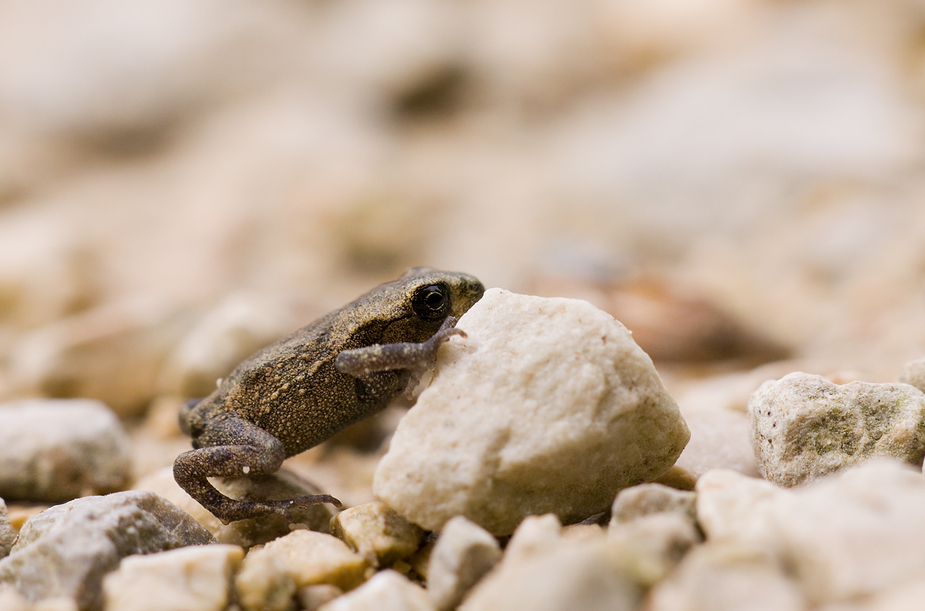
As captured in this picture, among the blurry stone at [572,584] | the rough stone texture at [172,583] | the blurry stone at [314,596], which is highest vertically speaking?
the blurry stone at [572,584]

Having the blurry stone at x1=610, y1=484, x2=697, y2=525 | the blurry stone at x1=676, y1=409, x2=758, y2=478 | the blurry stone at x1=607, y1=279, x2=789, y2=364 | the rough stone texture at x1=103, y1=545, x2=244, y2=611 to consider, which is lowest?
the blurry stone at x1=607, y1=279, x2=789, y2=364

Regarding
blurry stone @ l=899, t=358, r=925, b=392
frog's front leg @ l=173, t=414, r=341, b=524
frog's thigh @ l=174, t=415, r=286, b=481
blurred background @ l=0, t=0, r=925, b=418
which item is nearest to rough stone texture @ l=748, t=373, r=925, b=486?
blurry stone @ l=899, t=358, r=925, b=392

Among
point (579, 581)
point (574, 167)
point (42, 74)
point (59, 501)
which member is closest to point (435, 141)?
point (574, 167)

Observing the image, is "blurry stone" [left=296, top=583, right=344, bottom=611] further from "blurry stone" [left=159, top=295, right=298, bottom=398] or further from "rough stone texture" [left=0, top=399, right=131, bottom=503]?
"blurry stone" [left=159, top=295, right=298, bottom=398]

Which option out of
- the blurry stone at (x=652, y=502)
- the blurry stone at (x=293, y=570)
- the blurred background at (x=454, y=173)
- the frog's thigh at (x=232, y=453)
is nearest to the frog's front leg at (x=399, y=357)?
the frog's thigh at (x=232, y=453)

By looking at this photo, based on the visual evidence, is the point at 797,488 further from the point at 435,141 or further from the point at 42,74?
the point at 42,74

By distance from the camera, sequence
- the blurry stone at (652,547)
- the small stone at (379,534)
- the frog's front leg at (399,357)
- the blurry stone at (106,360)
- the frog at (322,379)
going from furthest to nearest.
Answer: the blurry stone at (106,360)
the frog at (322,379)
the frog's front leg at (399,357)
the small stone at (379,534)
the blurry stone at (652,547)

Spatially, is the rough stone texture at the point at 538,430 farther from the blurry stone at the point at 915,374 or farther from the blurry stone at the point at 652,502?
the blurry stone at the point at 915,374
